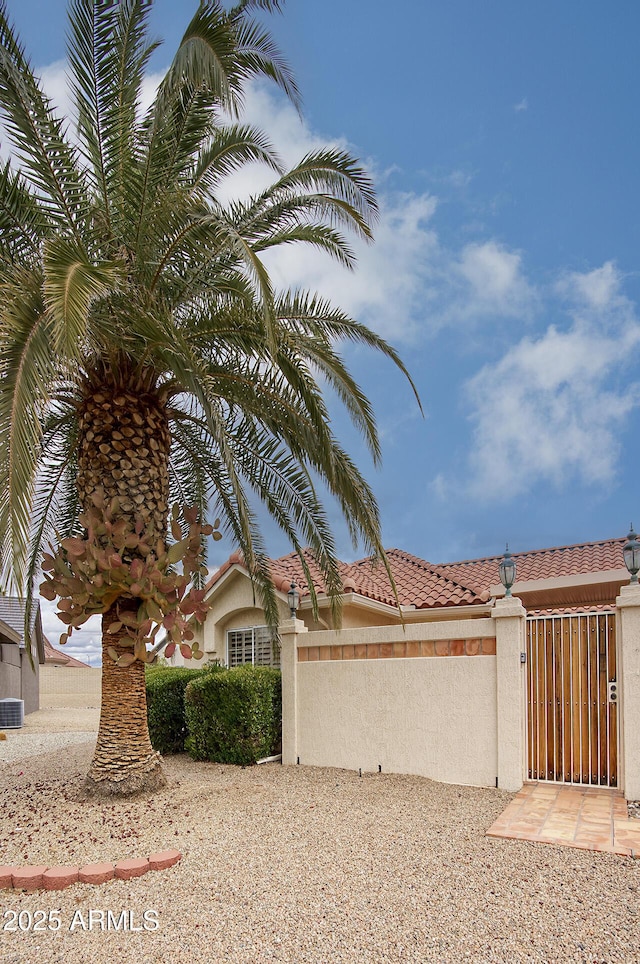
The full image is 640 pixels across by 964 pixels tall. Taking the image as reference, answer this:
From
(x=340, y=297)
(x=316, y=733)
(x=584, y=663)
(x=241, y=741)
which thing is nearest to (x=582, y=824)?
(x=584, y=663)

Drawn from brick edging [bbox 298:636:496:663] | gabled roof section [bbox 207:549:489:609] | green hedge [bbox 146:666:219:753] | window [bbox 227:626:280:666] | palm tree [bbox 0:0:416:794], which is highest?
palm tree [bbox 0:0:416:794]

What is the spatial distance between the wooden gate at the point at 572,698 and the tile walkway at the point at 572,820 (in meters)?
0.48

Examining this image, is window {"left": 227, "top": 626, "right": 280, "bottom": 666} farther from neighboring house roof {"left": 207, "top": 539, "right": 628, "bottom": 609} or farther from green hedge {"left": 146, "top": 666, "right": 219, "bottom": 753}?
green hedge {"left": 146, "top": 666, "right": 219, "bottom": 753}

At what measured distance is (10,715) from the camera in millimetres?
22781

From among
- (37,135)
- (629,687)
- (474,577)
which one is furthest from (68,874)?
(474,577)

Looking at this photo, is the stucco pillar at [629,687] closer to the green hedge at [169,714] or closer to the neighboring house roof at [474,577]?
the neighboring house roof at [474,577]

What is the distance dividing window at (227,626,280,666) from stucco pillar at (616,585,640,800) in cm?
838

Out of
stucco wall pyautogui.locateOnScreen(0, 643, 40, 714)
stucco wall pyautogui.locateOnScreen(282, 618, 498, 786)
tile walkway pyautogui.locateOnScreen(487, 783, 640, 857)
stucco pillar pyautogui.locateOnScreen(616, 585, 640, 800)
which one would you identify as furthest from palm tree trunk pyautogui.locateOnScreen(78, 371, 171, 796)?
stucco wall pyautogui.locateOnScreen(0, 643, 40, 714)

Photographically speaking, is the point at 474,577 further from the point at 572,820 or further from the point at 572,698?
the point at 572,820

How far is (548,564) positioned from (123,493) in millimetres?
13449

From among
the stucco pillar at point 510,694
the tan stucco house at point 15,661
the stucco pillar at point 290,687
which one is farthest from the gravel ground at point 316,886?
the tan stucco house at point 15,661

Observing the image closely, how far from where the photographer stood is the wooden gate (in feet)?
31.8

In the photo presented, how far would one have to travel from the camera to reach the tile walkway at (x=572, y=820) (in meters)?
6.96

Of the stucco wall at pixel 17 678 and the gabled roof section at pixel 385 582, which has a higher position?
the gabled roof section at pixel 385 582
